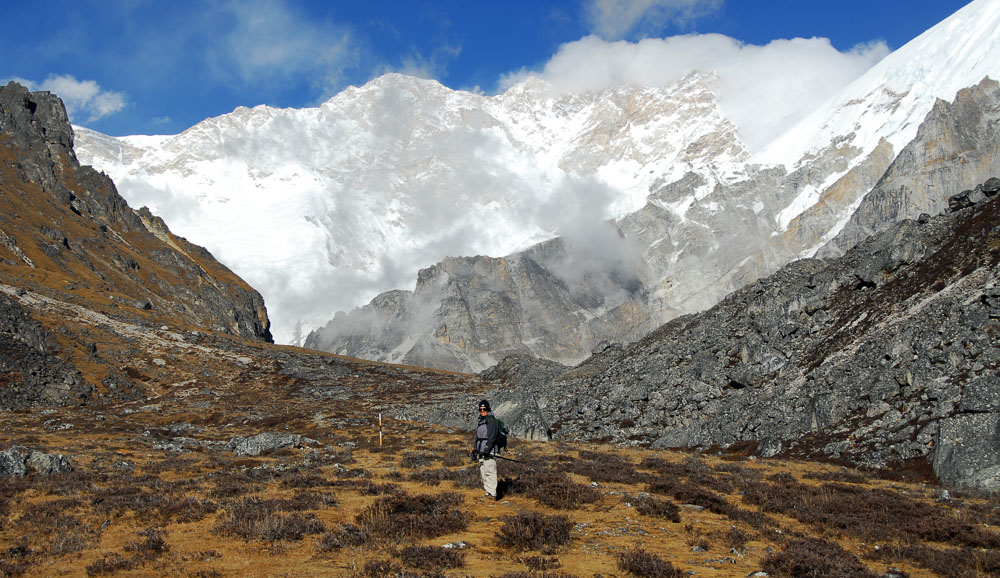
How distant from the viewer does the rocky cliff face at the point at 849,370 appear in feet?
102

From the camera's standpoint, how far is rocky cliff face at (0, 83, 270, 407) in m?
86.2

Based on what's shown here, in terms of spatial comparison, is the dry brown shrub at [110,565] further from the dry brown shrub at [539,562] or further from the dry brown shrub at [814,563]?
the dry brown shrub at [814,563]

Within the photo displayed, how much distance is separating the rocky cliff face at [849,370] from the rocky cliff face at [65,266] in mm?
68121

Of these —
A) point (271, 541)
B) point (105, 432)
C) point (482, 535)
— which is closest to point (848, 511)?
point (482, 535)

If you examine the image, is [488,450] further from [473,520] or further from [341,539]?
[341,539]

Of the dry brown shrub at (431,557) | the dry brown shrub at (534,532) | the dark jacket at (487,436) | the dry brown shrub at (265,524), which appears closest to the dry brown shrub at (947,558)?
the dry brown shrub at (534,532)

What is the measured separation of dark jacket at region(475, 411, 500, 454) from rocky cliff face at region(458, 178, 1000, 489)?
19.7 meters

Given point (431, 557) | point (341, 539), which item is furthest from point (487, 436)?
point (431, 557)

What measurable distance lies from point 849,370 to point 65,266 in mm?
150593

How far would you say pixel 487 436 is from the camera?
18016 mm

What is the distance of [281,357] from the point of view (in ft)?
448

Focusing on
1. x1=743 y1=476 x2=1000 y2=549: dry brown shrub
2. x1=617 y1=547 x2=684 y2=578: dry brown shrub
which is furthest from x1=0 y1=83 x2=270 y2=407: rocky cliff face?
x1=617 y1=547 x2=684 y2=578: dry brown shrub

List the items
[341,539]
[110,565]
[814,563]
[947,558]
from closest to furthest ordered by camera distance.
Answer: [110,565], [814,563], [341,539], [947,558]

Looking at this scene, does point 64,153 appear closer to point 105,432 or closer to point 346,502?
point 105,432
